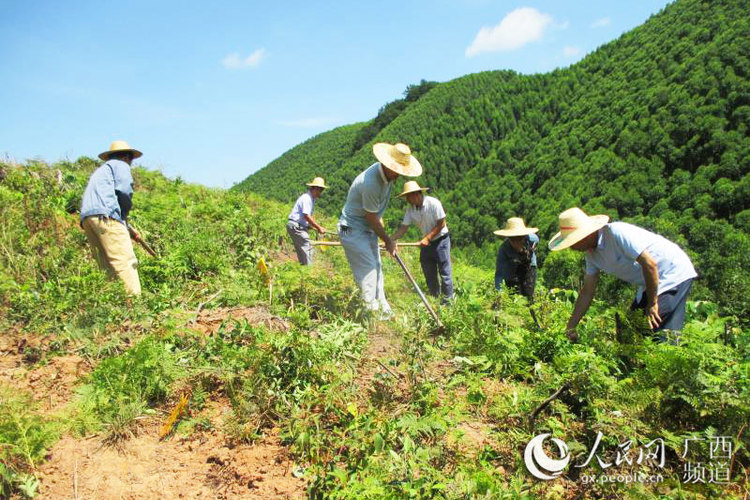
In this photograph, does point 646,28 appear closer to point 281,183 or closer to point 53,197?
point 281,183

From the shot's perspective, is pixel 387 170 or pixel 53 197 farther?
pixel 53 197

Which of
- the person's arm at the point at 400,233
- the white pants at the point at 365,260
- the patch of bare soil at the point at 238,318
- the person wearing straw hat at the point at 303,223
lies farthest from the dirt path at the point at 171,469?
the person wearing straw hat at the point at 303,223

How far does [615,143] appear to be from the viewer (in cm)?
2103

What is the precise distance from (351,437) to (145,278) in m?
3.77

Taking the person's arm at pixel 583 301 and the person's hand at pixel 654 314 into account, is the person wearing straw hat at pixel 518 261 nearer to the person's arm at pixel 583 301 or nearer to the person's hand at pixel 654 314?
the person's arm at pixel 583 301

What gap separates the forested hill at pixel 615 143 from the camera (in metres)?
14.6

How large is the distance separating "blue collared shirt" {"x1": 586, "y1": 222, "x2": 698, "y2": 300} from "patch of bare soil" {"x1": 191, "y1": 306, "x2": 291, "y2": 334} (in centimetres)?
241

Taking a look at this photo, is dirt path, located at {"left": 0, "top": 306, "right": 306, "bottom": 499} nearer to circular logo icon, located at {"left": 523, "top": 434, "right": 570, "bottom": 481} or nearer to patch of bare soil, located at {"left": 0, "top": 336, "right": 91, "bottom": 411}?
patch of bare soil, located at {"left": 0, "top": 336, "right": 91, "bottom": 411}

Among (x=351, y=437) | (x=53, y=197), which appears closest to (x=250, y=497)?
(x=351, y=437)

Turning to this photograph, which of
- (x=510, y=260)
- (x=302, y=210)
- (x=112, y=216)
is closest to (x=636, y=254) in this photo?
(x=510, y=260)

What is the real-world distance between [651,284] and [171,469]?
3.09 meters

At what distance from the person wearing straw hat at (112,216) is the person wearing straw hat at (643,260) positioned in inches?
158

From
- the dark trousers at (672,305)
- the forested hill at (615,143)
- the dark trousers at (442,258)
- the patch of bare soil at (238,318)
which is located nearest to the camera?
the dark trousers at (672,305)

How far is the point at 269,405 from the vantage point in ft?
9.33
